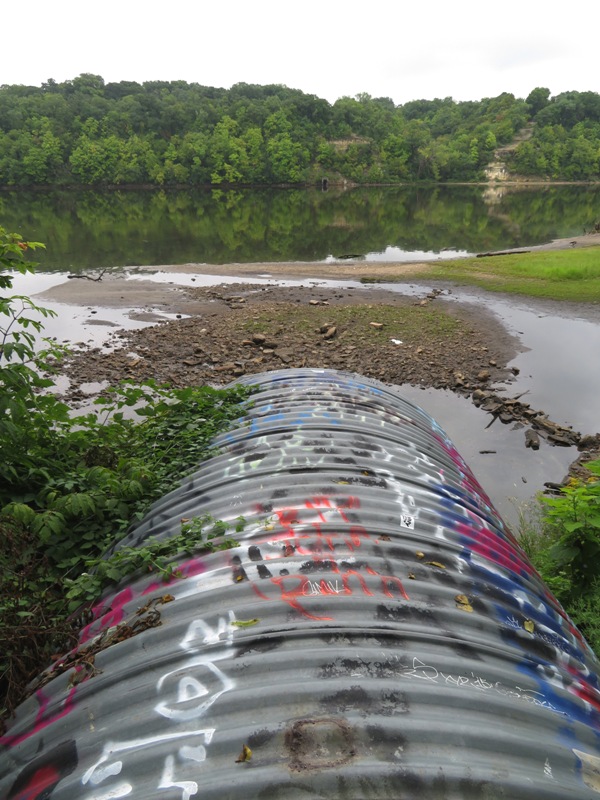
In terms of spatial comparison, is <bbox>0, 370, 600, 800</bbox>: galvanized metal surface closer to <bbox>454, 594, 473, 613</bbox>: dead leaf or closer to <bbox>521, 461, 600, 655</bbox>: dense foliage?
<bbox>454, 594, 473, 613</bbox>: dead leaf

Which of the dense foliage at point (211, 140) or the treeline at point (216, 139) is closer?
the dense foliage at point (211, 140)

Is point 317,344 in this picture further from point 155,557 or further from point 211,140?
point 211,140

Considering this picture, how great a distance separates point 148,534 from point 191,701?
186 cm

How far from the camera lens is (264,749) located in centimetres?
200

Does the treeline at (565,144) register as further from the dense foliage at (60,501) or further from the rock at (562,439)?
the dense foliage at (60,501)

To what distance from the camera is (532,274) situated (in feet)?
83.7

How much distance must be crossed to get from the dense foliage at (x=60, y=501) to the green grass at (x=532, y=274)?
70.8ft

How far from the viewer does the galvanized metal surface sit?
77.6 inches

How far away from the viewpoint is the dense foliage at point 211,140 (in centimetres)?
8775

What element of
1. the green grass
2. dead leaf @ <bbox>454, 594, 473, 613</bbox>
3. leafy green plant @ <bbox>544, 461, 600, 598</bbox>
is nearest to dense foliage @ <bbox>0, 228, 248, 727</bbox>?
dead leaf @ <bbox>454, 594, 473, 613</bbox>

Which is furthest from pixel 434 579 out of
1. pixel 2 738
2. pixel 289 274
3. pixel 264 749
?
pixel 289 274

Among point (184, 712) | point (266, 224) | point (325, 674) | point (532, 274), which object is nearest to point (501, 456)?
point (325, 674)

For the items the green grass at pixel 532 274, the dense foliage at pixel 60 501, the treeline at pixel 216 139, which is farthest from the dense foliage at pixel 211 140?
the dense foliage at pixel 60 501

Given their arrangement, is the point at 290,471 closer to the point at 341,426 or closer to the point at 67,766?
the point at 341,426
